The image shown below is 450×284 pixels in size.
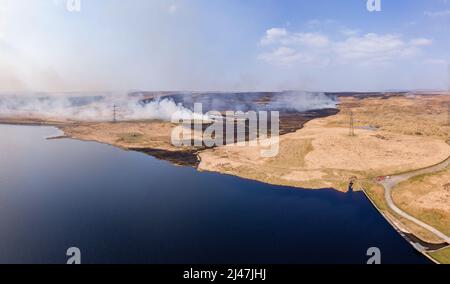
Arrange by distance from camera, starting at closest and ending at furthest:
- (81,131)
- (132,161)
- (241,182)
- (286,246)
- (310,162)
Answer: (286,246) < (241,182) < (310,162) < (132,161) < (81,131)

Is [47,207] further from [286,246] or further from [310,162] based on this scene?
[310,162]

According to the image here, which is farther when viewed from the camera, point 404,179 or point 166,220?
point 404,179

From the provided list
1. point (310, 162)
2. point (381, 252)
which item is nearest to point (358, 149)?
point (310, 162)
